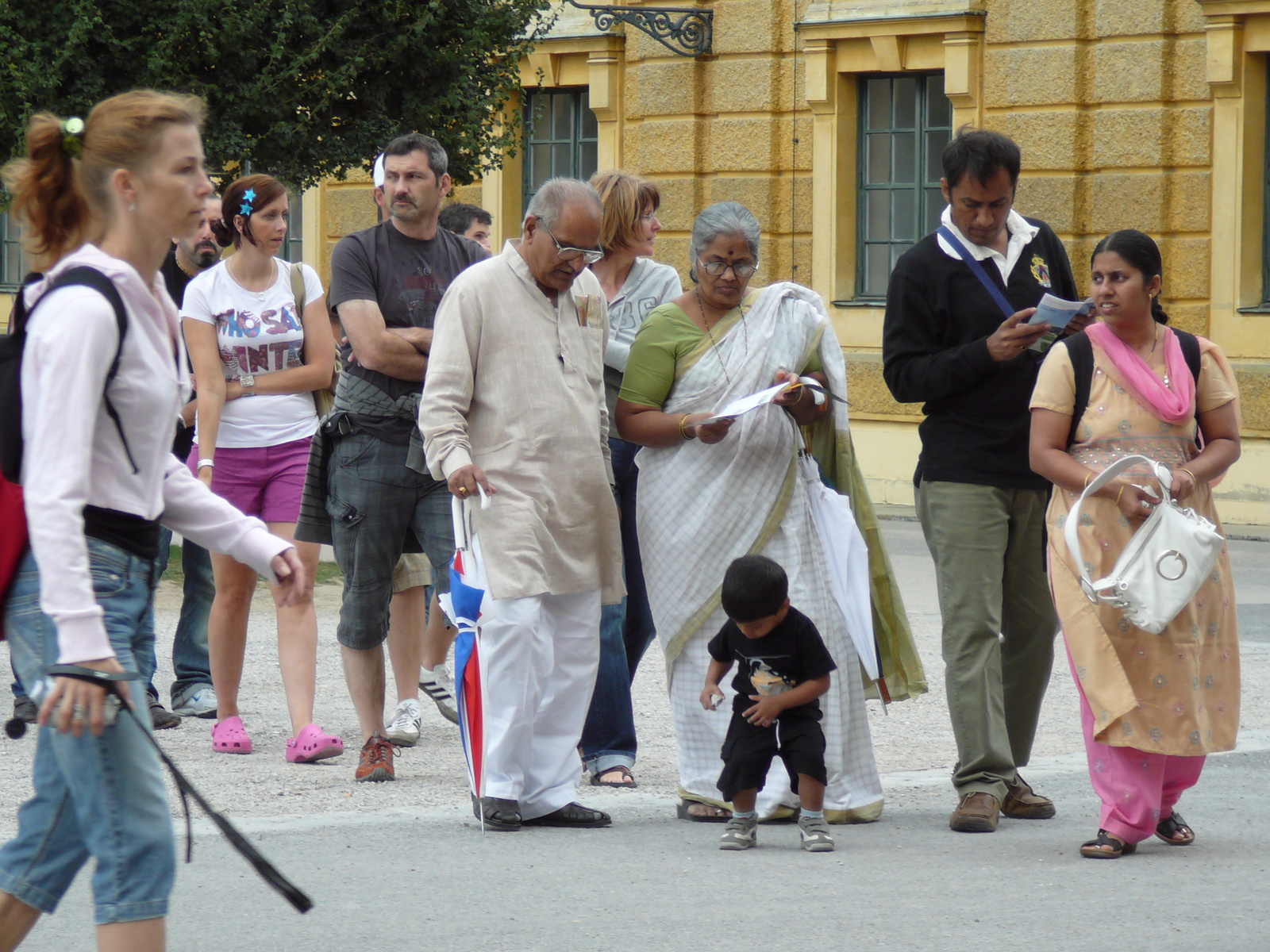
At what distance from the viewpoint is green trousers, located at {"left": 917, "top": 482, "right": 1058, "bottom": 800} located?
5871 mm

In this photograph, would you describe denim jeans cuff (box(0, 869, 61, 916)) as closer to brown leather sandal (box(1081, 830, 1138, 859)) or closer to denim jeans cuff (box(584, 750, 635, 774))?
brown leather sandal (box(1081, 830, 1138, 859))

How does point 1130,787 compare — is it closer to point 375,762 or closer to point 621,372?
point 621,372

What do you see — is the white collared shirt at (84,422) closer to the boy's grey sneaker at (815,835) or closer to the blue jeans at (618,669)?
the boy's grey sneaker at (815,835)

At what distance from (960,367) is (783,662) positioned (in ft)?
3.49

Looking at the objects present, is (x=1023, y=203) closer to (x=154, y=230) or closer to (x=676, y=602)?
(x=676, y=602)

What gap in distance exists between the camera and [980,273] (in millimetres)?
6008

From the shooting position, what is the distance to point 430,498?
663cm

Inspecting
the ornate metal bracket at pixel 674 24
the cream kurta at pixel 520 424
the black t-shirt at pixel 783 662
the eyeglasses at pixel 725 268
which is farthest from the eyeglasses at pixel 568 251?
the ornate metal bracket at pixel 674 24

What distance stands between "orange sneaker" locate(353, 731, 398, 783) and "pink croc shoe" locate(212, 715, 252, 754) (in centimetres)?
60

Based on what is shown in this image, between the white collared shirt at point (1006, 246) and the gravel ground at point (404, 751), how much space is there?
1.71 metres

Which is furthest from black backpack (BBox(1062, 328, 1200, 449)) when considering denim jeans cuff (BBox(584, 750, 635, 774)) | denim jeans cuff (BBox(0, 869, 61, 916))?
denim jeans cuff (BBox(0, 869, 61, 916))

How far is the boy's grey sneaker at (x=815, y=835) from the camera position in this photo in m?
5.47

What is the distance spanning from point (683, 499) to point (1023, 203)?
10.2m

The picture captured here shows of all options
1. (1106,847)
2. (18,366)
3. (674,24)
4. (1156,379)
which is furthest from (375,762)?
(674,24)
